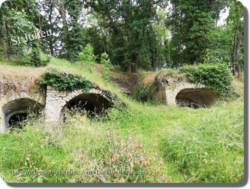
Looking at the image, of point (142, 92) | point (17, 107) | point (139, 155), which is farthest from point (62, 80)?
point (142, 92)

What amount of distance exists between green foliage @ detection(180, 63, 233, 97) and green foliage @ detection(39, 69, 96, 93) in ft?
20.0

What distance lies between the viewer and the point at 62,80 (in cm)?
669

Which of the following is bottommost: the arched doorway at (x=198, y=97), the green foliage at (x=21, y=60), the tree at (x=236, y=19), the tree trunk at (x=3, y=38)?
the arched doorway at (x=198, y=97)

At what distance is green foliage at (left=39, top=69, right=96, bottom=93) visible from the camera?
654 centimetres

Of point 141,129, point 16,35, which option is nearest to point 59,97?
point 141,129

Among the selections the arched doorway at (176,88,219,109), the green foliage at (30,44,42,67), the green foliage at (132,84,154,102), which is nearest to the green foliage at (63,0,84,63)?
the green foliage at (30,44,42,67)

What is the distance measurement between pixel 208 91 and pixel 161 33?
1282 cm

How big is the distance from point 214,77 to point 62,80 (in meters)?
8.20

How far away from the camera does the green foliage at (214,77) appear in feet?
27.4

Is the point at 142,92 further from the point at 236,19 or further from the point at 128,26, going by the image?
the point at 236,19

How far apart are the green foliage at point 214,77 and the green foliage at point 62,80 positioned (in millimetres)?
6096

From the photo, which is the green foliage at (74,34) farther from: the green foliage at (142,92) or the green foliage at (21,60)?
the green foliage at (142,92)

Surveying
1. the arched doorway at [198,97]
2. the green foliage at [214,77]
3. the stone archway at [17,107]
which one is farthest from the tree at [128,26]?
the stone archway at [17,107]
